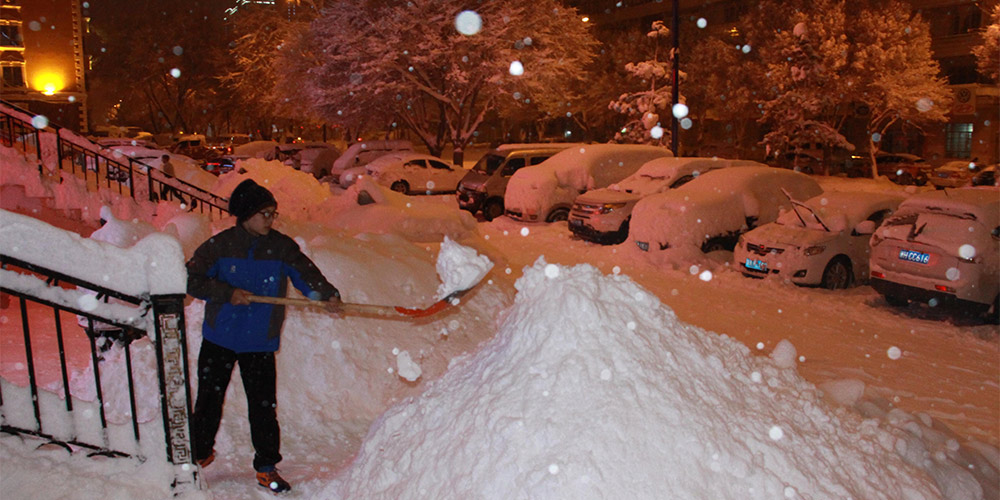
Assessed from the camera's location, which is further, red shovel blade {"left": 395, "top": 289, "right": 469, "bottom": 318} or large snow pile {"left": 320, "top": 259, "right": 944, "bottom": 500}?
red shovel blade {"left": 395, "top": 289, "right": 469, "bottom": 318}

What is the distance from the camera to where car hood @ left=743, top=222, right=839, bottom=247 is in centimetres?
1010

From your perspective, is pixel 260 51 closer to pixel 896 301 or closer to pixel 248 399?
pixel 896 301

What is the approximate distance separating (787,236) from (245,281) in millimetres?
8365

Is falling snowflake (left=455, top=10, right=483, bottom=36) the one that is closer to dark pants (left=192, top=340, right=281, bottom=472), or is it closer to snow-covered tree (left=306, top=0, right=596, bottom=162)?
snow-covered tree (left=306, top=0, right=596, bottom=162)

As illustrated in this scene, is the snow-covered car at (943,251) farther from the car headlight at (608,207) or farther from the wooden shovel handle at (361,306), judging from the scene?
the wooden shovel handle at (361,306)

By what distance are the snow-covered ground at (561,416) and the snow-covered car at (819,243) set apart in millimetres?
3392

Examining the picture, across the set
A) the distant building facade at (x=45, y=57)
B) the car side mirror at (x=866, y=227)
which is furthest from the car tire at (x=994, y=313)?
the distant building facade at (x=45, y=57)

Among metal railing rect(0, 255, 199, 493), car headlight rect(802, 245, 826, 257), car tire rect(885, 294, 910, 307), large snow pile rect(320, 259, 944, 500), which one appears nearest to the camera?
large snow pile rect(320, 259, 944, 500)

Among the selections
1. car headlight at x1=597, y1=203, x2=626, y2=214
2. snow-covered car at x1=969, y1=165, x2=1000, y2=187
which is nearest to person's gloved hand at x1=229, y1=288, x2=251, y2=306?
car headlight at x1=597, y1=203, x2=626, y2=214

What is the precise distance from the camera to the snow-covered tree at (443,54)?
79.3 feet

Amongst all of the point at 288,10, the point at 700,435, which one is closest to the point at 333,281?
the point at 700,435

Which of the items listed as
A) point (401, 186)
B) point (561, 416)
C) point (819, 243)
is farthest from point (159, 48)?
point (561, 416)

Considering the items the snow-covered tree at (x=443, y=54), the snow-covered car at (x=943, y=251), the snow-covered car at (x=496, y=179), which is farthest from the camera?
the snow-covered tree at (x=443, y=54)

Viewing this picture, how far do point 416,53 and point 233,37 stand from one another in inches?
1030
